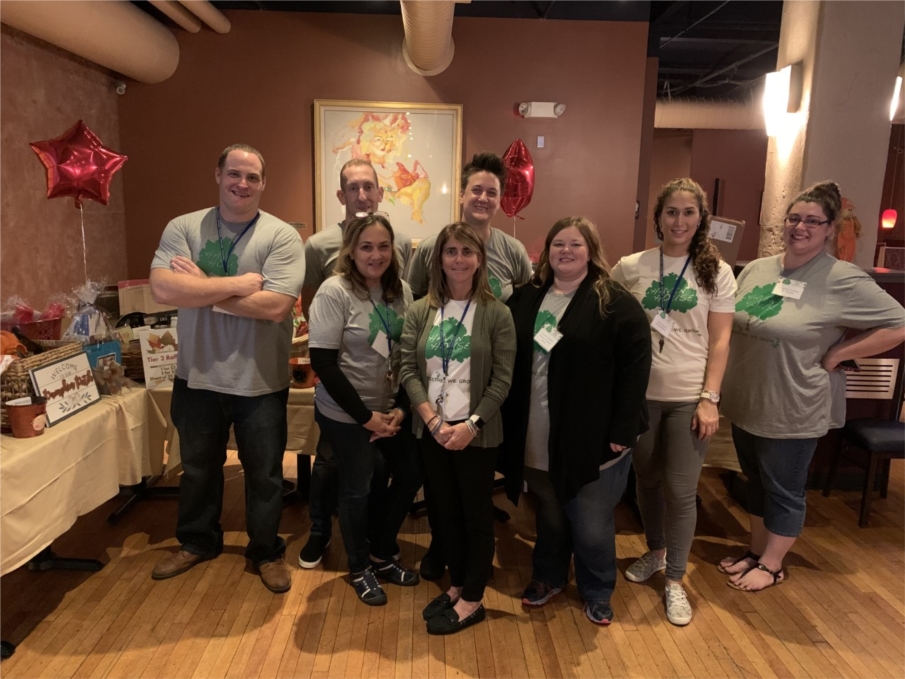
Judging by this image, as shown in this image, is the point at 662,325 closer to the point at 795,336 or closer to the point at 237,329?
the point at 795,336

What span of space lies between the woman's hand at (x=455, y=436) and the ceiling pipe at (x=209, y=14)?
318 centimetres

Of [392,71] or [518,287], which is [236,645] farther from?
[392,71]

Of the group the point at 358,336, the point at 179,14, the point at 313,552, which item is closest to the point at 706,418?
the point at 358,336

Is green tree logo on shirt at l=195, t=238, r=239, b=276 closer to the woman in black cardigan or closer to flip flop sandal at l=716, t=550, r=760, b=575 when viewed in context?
the woman in black cardigan

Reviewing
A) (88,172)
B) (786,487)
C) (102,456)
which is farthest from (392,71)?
(786,487)

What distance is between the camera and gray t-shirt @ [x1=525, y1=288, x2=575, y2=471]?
78.1 inches

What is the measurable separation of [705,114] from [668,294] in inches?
290

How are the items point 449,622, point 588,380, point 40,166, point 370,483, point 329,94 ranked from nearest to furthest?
point 588,380, point 449,622, point 370,483, point 40,166, point 329,94

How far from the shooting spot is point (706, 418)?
214cm

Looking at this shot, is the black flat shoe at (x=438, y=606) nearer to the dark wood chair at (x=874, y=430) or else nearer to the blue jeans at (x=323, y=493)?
the blue jeans at (x=323, y=493)

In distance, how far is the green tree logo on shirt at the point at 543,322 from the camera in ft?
6.48

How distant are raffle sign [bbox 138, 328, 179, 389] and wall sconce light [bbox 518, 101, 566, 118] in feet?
9.74

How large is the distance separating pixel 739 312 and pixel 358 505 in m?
1.62

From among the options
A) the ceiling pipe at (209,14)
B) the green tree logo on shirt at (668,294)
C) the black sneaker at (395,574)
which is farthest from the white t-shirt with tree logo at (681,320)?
the ceiling pipe at (209,14)
